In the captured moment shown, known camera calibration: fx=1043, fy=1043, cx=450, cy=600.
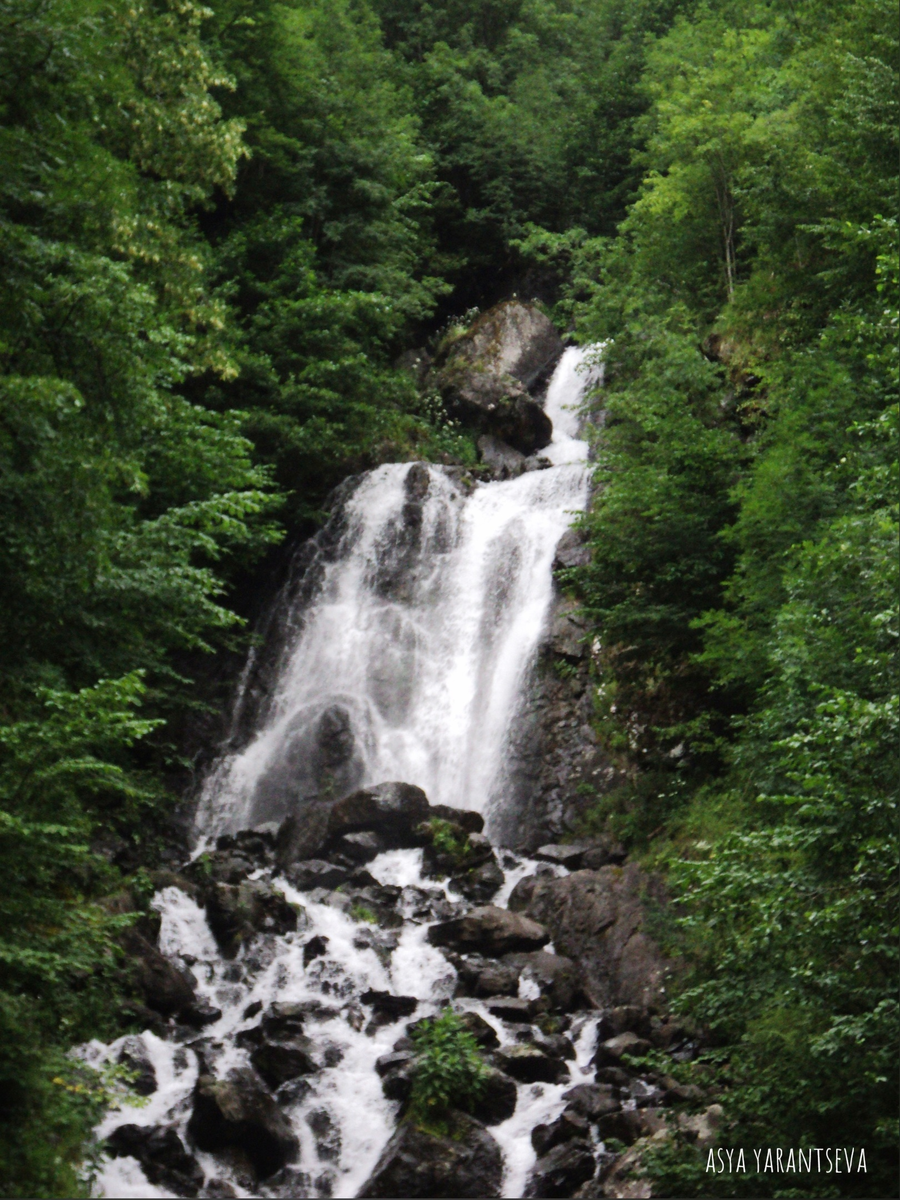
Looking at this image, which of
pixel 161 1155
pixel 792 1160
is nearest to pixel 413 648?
pixel 161 1155

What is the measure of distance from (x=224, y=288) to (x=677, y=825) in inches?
555

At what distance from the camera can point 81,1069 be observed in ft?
23.0

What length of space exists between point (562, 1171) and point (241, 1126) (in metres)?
2.59

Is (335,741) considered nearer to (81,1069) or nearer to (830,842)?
(81,1069)

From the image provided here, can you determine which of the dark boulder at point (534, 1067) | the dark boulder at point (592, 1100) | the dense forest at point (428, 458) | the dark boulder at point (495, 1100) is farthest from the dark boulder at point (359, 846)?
the dark boulder at point (592, 1100)

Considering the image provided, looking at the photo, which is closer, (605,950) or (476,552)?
(605,950)

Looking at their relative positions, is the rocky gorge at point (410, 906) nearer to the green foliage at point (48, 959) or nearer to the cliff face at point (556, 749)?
the cliff face at point (556, 749)

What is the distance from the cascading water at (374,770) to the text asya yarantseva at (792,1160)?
2.06 metres

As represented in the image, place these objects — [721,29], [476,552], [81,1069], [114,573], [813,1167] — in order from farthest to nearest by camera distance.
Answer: [721,29] < [476,552] < [114,573] < [81,1069] < [813,1167]

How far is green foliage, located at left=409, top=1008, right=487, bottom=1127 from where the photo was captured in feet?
28.6

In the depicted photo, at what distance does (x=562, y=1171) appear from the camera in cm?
809

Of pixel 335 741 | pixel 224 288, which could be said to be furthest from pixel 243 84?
pixel 335 741

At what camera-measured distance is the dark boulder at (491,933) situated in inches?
461

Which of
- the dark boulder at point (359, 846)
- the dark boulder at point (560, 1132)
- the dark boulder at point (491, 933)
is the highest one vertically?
the dark boulder at point (359, 846)
